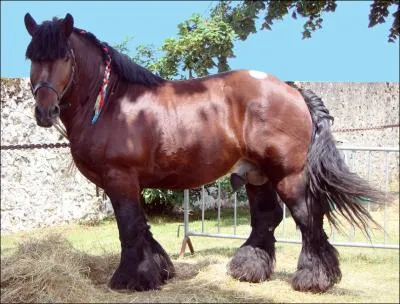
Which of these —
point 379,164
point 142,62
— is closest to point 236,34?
point 142,62

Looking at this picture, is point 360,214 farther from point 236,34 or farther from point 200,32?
point 200,32

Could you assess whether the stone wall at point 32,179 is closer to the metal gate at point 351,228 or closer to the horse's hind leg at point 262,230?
the metal gate at point 351,228

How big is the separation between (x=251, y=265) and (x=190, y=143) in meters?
1.22

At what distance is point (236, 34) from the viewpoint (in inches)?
229

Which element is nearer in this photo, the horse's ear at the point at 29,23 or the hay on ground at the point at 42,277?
the hay on ground at the point at 42,277

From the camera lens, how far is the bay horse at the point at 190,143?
3.46 metres

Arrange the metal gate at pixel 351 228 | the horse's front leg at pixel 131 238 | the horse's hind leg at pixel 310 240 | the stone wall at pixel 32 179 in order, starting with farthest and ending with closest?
the stone wall at pixel 32 179 → the metal gate at pixel 351 228 → the horse's hind leg at pixel 310 240 → the horse's front leg at pixel 131 238

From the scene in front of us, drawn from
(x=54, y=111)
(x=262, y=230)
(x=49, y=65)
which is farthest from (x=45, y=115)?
(x=262, y=230)

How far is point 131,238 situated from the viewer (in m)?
3.49

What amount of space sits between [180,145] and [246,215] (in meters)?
5.17

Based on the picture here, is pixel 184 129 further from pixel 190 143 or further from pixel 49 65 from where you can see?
pixel 49 65

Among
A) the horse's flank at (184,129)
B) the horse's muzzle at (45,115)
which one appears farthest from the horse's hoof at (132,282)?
the horse's muzzle at (45,115)

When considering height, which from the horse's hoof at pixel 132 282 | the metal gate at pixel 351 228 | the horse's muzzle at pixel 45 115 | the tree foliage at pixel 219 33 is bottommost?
the horse's hoof at pixel 132 282

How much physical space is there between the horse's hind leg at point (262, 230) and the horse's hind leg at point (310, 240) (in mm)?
450
